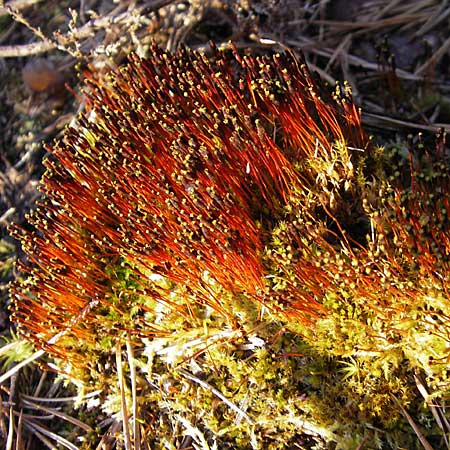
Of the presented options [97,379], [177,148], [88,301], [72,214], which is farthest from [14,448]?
[177,148]

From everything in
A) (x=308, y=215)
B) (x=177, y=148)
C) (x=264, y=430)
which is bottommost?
(x=264, y=430)

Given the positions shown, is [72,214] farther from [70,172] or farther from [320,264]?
[320,264]

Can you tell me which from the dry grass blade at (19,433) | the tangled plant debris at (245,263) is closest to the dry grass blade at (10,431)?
the dry grass blade at (19,433)

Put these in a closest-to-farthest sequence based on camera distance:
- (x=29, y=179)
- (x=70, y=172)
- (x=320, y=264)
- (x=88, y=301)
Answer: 1. (x=320, y=264)
2. (x=88, y=301)
3. (x=70, y=172)
4. (x=29, y=179)

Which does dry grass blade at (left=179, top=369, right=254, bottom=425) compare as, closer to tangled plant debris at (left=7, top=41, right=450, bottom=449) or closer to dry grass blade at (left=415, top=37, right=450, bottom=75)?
tangled plant debris at (left=7, top=41, right=450, bottom=449)

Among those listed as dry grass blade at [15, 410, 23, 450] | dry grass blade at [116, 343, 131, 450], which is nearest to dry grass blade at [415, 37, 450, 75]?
dry grass blade at [116, 343, 131, 450]
